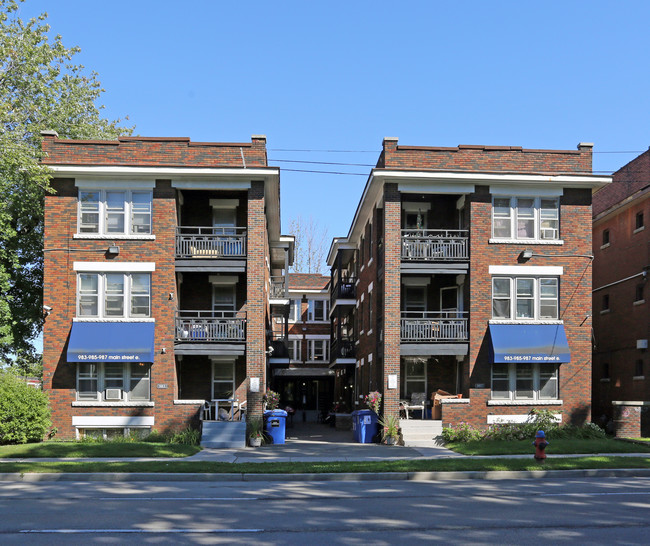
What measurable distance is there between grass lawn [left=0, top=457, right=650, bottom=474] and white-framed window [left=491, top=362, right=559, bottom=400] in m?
7.88

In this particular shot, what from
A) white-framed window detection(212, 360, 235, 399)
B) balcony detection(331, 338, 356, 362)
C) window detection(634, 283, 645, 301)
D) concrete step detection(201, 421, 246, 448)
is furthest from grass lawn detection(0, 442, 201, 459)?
window detection(634, 283, 645, 301)

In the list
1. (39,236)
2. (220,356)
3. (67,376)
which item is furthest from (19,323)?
(220,356)

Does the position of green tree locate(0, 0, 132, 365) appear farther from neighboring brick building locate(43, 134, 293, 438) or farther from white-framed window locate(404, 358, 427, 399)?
white-framed window locate(404, 358, 427, 399)

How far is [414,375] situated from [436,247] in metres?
5.50

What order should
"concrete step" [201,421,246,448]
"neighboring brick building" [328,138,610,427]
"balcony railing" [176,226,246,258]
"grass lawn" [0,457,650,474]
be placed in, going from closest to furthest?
"grass lawn" [0,457,650,474]
"concrete step" [201,421,246,448]
"neighboring brick building" [328,138,610,427]
"balcony railing" [176,226,246,258]

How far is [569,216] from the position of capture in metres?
26.9

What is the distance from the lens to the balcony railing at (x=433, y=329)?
26500 millimetres

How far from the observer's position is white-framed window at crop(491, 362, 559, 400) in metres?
26.5

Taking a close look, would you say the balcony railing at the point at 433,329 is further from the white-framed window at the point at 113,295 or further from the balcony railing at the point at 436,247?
the white-framed window at the point at 113,295

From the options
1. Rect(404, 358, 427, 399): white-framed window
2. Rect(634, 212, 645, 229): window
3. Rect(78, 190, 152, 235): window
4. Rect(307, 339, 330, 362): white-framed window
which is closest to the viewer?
Rect(78, 190, 152, 235): window

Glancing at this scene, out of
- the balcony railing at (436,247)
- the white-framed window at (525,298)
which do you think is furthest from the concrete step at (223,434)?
the white-framed window at (525,298)

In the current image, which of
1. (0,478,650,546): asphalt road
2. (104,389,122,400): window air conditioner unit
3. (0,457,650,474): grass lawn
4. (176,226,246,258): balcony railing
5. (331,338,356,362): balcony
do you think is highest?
(176,226,246,258): balcony railing

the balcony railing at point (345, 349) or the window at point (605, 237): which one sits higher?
the window at point (605, 237)

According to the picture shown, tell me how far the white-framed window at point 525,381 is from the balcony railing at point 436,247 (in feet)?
14.2
